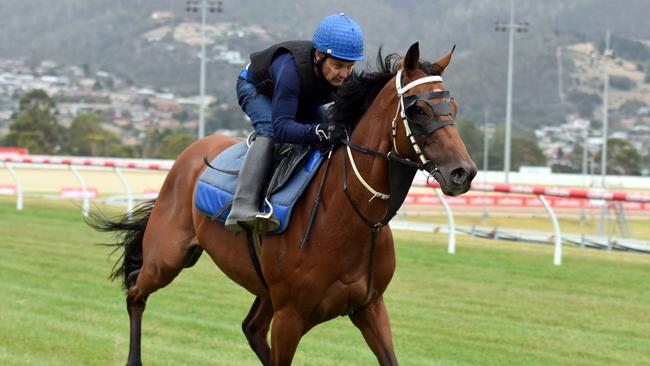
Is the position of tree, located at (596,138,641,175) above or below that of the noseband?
below

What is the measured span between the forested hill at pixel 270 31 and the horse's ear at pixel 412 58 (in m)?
115

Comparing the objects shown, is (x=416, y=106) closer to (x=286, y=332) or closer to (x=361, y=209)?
(x=361, y=209)

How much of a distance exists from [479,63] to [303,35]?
53.5 metres

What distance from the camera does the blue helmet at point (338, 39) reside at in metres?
5.48

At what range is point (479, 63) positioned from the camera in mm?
114562

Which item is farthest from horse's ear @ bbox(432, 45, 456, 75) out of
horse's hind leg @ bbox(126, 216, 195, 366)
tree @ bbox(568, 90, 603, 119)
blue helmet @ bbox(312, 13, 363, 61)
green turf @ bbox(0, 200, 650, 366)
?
tree @ bbox(568, 90, 603, 119)

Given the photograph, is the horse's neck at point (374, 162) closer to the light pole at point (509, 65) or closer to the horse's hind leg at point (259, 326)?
the horse's hind leg at point (259, 326)

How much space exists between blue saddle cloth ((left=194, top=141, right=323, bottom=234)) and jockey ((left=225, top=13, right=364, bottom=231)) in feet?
0.35

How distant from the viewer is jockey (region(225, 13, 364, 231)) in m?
5.50

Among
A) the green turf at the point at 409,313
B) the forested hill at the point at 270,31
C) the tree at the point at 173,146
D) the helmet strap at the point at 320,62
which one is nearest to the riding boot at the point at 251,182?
the helmet strap at the point at 320,62

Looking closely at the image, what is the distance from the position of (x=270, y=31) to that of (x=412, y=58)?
162 meters

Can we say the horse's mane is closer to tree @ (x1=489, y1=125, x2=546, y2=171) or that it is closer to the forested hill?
tree @ (x1=489, y1=125, x2=546, y2=171)

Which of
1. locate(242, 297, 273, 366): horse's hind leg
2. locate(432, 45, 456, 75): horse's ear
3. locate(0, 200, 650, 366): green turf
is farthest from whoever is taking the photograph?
locate(0, 200, 650, 366): green turf

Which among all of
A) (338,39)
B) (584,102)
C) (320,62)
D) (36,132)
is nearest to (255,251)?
(320,62)
